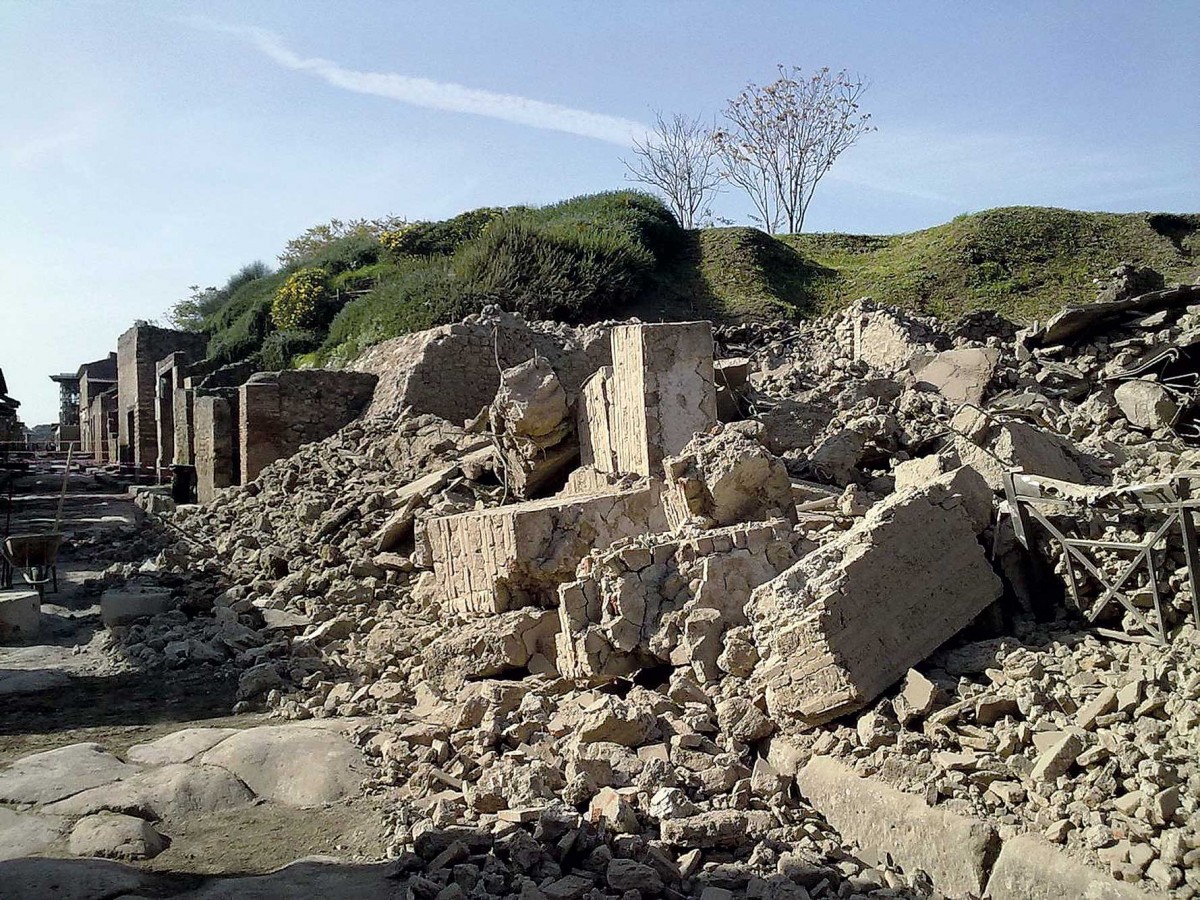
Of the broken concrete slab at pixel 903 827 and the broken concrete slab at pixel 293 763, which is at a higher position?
the broken concrete slab at pixel 903 827

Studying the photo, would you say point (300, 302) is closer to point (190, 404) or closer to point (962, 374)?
point (190, 404)

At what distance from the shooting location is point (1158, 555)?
13.6ft

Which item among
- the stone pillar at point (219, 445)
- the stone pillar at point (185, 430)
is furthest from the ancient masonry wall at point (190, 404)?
the stone pillar at point (219, 445)

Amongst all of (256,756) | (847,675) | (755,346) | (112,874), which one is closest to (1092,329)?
(755,346)

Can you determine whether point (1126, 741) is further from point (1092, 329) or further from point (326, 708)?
point (1092, 329)

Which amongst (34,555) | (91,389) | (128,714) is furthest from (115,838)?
(91,389)

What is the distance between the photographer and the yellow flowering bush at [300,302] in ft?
72.9

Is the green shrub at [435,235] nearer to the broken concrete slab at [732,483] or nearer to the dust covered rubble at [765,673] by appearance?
the dust covered rubble at [765,673]

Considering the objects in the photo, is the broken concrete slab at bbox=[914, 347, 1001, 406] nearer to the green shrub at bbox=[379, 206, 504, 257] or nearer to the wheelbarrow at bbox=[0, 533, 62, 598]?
the wheelbarrow at bbox=[0, 533, 62, 598]

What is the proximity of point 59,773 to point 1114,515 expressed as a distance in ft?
17.6

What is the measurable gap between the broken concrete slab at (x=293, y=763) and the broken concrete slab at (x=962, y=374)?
561 cm

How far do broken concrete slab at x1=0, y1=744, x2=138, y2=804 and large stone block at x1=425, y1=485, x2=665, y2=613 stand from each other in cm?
244

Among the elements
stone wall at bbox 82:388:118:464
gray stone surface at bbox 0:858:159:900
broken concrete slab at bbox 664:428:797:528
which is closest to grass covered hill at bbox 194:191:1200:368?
stone wall at bbox 82:388:118:464

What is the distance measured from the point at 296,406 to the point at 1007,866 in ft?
39.9
